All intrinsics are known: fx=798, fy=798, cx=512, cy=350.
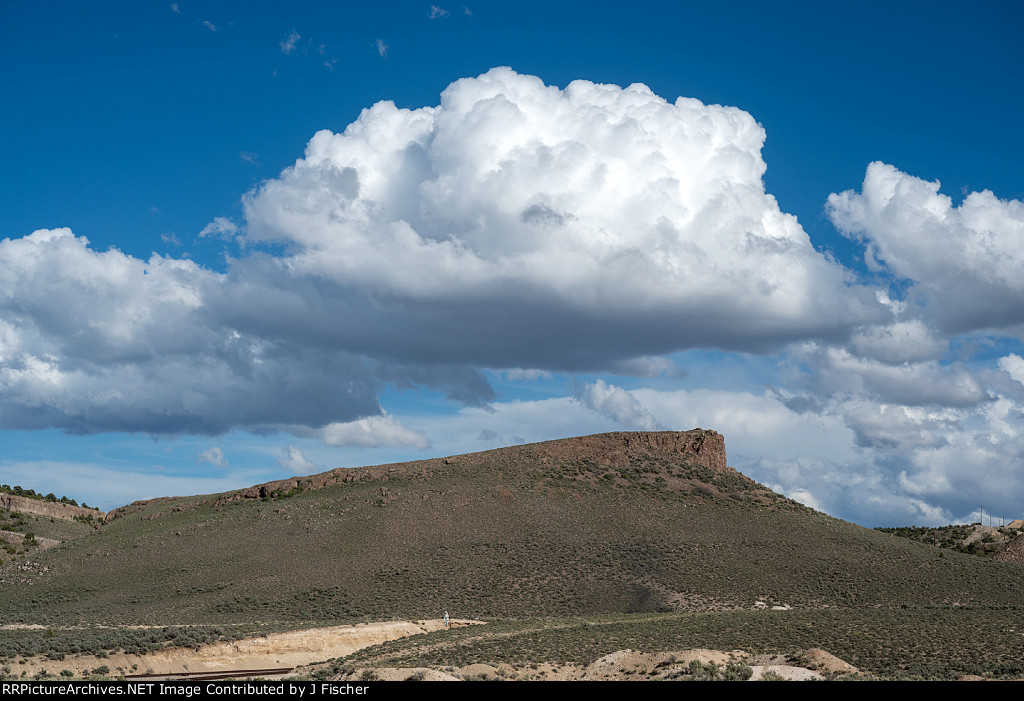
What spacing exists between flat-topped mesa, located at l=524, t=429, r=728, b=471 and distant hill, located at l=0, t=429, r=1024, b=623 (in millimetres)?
298

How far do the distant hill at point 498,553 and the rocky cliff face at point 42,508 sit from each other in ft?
48.0

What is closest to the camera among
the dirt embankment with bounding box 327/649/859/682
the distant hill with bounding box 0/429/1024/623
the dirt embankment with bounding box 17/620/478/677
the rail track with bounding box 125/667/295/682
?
the dirt embankment with bounding box 327/649/859/682

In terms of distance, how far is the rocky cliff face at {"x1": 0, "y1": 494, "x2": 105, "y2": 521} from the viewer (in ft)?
269

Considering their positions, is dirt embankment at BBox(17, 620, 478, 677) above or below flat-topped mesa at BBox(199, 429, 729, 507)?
below

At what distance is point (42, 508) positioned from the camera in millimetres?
85438

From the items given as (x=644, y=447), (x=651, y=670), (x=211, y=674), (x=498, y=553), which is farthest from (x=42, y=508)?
(x=651, y=670)

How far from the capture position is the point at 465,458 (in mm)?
77688

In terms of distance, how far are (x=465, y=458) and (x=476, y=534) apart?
52.1ft

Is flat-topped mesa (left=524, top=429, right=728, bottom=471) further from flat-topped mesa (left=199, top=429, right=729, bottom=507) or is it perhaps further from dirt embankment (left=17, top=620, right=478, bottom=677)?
dirt embankment (left=17, top=620, right=478, bottom=677)

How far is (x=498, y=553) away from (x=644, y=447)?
1099 inches

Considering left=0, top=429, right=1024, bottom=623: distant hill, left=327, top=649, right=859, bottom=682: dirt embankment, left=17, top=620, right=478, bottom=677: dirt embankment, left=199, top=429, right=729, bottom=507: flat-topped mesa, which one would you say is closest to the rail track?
left=17, top=620, right=478, bottom=677: dirt embankment

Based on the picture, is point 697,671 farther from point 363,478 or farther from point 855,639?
point 363,478

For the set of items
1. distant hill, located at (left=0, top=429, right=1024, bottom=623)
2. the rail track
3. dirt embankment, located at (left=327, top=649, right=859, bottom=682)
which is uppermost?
distant hill, located at (left=0, top=429, right=1024, bottom=623)

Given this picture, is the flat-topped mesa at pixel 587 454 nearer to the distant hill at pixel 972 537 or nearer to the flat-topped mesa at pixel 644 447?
the flat-topped mesa at pixel 644 447
